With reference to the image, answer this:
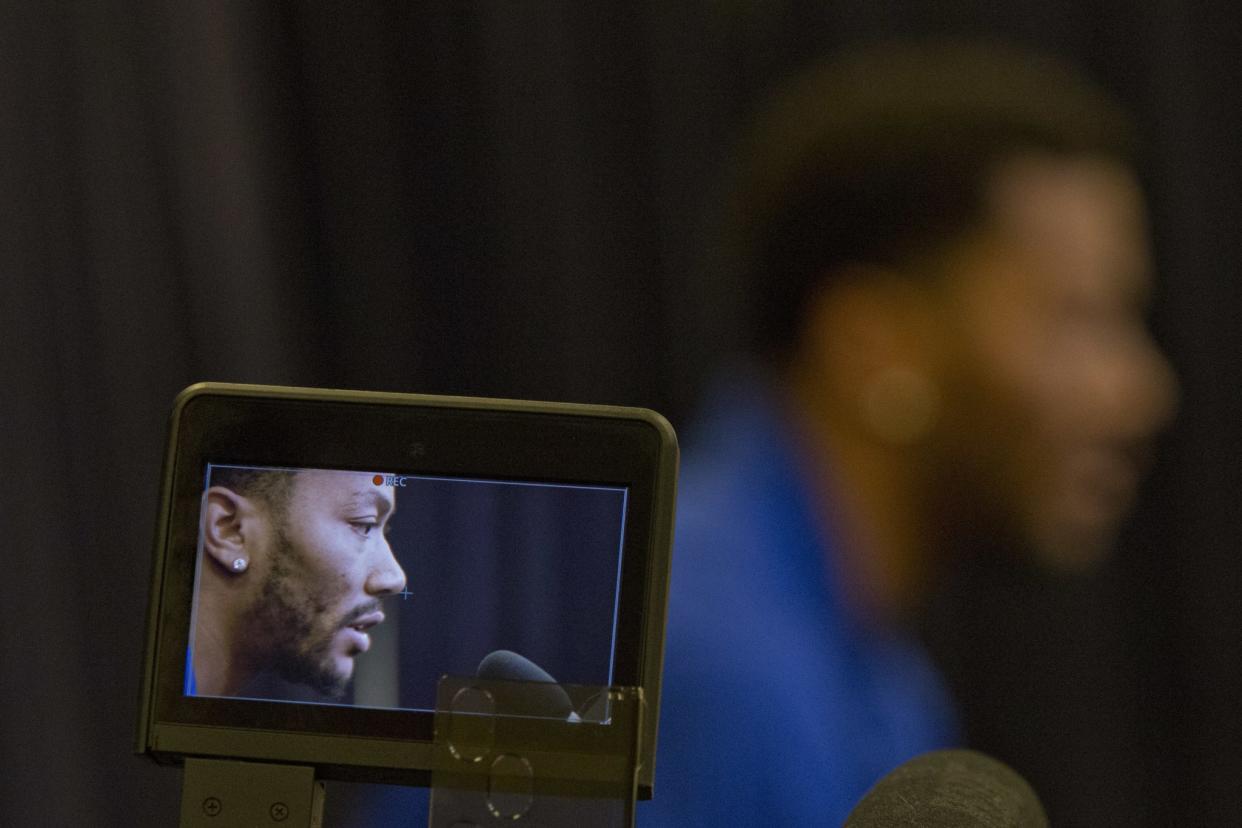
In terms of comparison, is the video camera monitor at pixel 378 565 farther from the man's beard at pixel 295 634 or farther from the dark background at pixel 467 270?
the dark background at pixel 467 270

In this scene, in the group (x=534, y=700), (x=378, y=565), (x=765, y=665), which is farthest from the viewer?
(x=765, y=665)

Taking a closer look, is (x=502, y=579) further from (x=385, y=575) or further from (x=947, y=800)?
(x=947, y=800)

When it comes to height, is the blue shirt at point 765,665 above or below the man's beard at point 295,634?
below

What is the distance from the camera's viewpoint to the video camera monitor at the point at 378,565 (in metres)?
0.47

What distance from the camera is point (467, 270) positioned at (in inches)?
42.4

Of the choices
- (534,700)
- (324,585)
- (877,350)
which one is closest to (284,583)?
(324,585)

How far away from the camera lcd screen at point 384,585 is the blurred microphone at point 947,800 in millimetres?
124

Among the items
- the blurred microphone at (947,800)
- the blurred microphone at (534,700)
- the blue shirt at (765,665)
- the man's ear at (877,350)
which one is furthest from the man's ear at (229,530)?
the man's ear at (877,350)

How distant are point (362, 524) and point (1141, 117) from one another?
2.86ft

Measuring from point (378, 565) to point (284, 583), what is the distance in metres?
0.04

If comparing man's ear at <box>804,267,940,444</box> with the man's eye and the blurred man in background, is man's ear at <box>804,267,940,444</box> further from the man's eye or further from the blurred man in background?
the man's eye

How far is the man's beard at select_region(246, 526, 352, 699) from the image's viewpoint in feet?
1.57

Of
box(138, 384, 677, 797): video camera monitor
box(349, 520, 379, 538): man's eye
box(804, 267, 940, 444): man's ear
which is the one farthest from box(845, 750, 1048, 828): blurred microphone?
box(804, 267, 940, 444): man's ear

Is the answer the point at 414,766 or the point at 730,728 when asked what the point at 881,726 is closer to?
the point at 730,728
